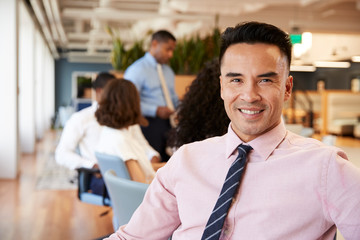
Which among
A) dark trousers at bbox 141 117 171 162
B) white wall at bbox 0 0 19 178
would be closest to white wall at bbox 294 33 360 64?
white wall at bbox 0 0 19 178

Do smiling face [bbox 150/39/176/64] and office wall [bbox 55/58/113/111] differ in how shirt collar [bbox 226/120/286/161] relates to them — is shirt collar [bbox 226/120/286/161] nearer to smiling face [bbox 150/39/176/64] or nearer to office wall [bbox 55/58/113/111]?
smiling face [bbox 150/39/176/64]

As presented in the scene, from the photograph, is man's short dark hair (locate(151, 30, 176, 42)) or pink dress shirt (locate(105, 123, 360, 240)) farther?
man's short dark hair (locate(151, 30, 176, 42))

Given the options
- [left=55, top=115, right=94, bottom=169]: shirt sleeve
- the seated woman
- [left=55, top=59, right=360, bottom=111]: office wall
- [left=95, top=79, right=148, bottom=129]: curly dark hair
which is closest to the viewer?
the seated woman

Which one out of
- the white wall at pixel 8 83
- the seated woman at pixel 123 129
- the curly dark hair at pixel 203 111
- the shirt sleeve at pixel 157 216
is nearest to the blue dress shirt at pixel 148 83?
the seated woman at pixel 123 129

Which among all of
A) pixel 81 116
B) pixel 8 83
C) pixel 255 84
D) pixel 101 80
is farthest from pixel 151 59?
pixel 8 83

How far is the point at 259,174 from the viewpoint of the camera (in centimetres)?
Result: 111

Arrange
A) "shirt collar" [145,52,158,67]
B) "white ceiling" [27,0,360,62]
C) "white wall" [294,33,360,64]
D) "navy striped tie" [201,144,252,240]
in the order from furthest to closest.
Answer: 1. "white wall" [294,33,360,64]
2. "white ceiling" [27,0,360,62]
3. "shirt collar" [145,52,158,67]
4. "navy striped tie" [201,144,252,240]

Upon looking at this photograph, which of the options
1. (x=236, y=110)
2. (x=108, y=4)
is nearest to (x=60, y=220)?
(x=236, y=110)

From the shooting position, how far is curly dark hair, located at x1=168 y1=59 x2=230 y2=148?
7.37 feet

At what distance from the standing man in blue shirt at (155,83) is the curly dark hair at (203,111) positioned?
1.63 m

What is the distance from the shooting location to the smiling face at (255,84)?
1.14 meters

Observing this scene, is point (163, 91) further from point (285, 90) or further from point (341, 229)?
point (341, 229)

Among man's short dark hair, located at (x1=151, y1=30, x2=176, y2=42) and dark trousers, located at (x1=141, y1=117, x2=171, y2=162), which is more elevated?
man's short dark hair, located at (x1=151, y1=30, x2=176, y2=42)

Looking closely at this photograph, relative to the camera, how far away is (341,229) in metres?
0.99
